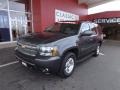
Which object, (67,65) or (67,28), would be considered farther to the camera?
(67,28)

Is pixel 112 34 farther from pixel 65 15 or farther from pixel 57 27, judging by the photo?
pixel 57 27

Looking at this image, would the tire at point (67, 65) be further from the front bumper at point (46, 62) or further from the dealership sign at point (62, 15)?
the dealership sign at point (62, 15)

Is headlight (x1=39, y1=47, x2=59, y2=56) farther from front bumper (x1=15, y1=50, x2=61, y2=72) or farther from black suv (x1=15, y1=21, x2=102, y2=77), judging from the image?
front bumper (x1=15, y1=50, x2=61, y2=72)

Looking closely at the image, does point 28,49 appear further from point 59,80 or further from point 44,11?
point 44,11

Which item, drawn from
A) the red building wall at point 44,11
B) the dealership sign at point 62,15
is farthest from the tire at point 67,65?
the dealership sign at point 62,15

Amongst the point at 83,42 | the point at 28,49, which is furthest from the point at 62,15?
the point at 28,49

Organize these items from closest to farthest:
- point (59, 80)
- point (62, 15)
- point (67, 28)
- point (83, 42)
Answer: point (59, 80) → point (83, 42) → point (67, 28) → point (62, 15)

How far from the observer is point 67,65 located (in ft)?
13.6

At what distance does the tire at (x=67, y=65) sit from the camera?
389 cm

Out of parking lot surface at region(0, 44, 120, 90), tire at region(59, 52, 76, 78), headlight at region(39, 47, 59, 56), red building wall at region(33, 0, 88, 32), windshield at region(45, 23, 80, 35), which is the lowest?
parking lot surface at region(0, 44, 120, 90)

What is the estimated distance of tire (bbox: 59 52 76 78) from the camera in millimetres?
3893

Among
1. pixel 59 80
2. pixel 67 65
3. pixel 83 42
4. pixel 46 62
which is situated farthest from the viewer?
pixel 83 42

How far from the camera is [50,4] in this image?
41.3 feet

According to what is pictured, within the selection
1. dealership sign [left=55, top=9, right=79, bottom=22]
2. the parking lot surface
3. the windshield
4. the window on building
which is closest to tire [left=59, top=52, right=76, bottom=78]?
the parking lot surface
